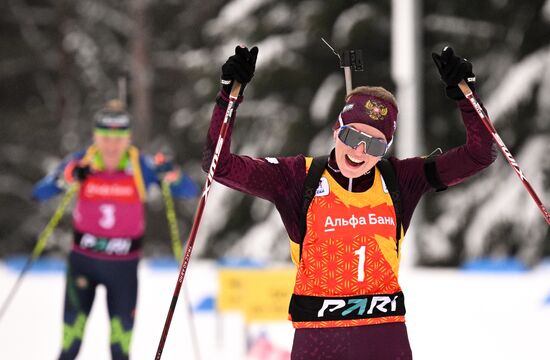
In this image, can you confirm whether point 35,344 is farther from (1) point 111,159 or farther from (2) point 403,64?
(2) point 403,64

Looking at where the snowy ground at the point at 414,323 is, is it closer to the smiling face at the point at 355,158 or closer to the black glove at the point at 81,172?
the black glove at the point at 81,172

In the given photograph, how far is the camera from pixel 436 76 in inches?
552

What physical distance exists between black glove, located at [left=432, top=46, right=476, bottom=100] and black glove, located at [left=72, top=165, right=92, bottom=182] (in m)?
3.03

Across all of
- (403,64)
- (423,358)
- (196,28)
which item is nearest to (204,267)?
(403,64)

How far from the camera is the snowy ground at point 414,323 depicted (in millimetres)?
6969

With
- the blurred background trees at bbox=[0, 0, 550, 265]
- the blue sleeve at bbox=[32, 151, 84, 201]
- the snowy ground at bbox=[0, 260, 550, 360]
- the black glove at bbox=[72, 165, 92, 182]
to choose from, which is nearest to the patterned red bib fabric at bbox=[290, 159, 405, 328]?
the black glove at bbox=[72, 165, 92, 182]

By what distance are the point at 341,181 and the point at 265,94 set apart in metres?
11.9

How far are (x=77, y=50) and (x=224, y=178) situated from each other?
18.1 metres

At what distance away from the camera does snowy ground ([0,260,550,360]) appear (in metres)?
6.97

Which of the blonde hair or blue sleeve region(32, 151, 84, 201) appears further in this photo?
blue sleeve region(32, 151, 84, 201)

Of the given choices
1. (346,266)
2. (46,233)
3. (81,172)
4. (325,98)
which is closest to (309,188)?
(346,266)

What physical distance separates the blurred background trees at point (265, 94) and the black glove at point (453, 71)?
813 centimetres

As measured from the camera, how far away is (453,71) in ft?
11.0

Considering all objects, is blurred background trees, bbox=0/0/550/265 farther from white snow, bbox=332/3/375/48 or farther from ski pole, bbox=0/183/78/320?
ski pole, bbox=0/183/78/320
